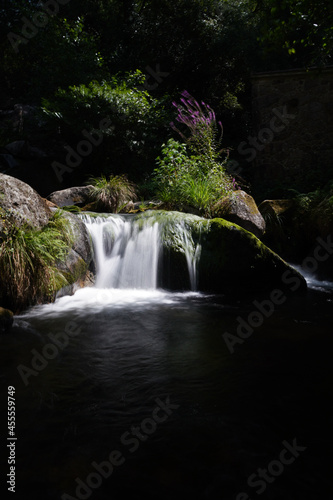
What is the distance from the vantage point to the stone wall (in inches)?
425

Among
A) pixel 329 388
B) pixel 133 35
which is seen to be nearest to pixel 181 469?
pixel 329 388

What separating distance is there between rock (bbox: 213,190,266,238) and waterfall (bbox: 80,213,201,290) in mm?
1242

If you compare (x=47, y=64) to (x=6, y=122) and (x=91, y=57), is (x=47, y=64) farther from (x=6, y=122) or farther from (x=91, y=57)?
(x=6, y=122)

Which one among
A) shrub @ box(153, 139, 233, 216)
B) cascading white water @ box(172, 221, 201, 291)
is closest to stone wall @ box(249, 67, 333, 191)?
shrub @ box(153, 139, 233, 216)

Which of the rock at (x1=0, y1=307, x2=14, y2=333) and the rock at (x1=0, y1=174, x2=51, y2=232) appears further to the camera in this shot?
the rock at (x1=0, y1=174, x2=51, y2=232)

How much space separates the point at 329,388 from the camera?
2682 millimetres

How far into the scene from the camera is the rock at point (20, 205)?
199 inches

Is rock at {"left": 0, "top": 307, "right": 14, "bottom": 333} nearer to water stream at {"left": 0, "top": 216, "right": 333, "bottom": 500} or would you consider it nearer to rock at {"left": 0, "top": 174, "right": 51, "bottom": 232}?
water stream at {"left": 0, "top": 216, "right": 333, "bottom": 500}

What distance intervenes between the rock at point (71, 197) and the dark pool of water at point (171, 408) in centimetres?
514

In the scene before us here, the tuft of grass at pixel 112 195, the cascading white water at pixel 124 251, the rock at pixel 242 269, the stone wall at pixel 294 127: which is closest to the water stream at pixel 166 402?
the rock at pixel 242 269

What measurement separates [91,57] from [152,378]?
40.2 ft

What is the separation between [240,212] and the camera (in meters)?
7.28

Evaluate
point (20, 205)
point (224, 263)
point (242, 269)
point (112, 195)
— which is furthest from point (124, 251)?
point (112, 195)

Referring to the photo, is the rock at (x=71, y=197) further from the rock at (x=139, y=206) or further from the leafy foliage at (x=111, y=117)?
the leafy foliage at (x=111, y=117)
